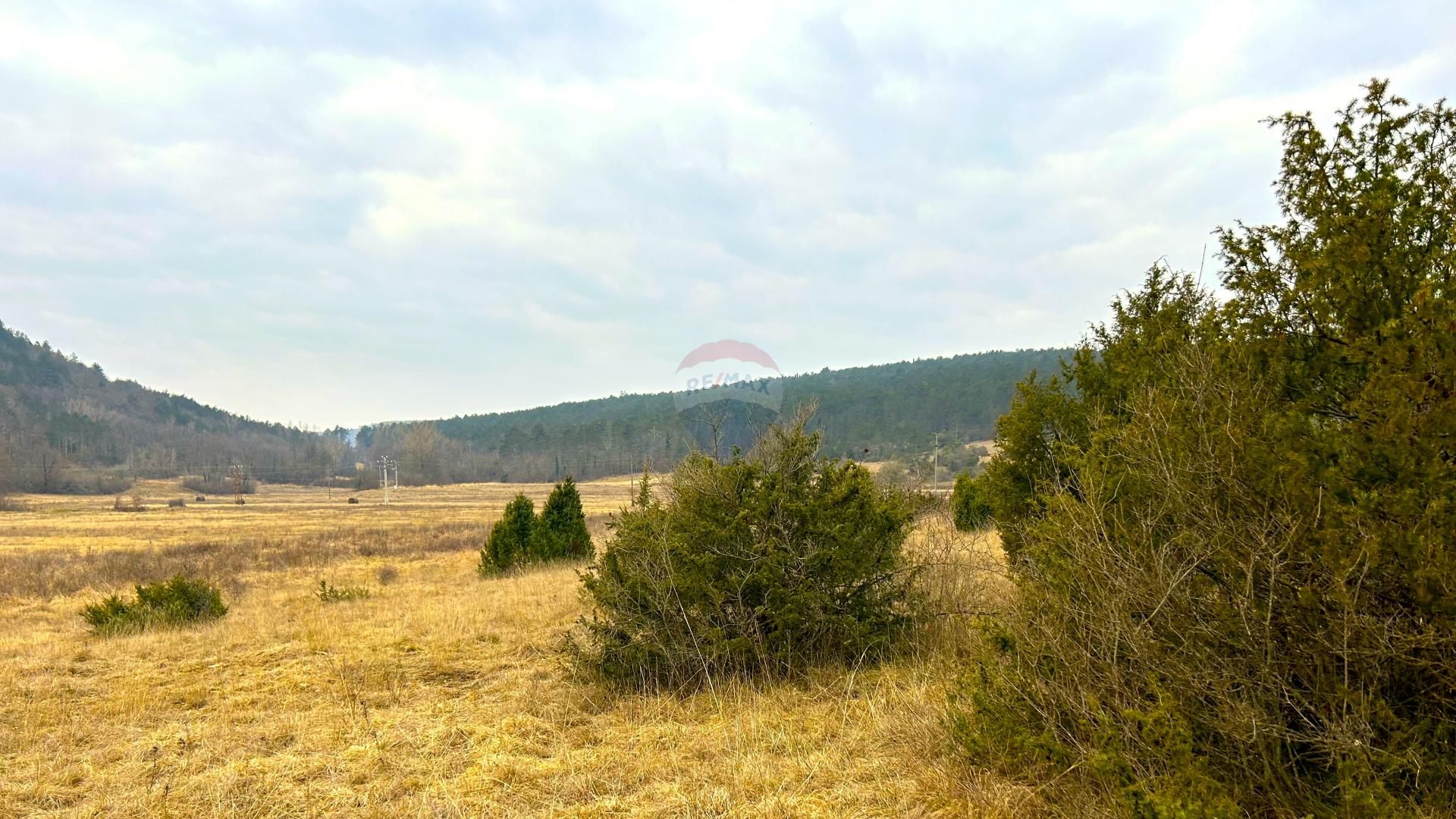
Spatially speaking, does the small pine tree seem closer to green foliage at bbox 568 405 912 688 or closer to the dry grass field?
the dry grass field

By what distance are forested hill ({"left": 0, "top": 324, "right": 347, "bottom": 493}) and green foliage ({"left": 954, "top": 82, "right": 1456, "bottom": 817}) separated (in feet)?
385

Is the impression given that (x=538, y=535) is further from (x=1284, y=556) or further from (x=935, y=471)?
(x=935, y=471)

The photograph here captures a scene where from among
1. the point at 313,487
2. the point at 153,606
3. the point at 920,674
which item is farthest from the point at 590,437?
the point at 920,674

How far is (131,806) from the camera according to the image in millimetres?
4371

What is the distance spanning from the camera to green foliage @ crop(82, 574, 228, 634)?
37.6ft

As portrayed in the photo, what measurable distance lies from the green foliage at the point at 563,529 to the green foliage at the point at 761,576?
11.0m

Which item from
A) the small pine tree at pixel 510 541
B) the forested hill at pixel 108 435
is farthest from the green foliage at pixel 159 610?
the forested hill at pixel 108 435

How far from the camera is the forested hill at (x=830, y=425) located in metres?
93.6

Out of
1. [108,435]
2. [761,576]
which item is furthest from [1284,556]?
[108,435]

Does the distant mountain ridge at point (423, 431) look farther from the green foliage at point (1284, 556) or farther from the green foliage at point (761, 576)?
Result: the green foliage at point (1284, 556)

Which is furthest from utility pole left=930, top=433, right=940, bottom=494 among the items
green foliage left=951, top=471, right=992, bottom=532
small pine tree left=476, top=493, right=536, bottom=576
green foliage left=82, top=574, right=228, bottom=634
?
green foliage left=82, top=574, right=228, bottom=634

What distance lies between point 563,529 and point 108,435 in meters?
163

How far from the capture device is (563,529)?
18141mm

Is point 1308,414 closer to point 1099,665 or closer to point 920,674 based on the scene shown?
point 1099,665
